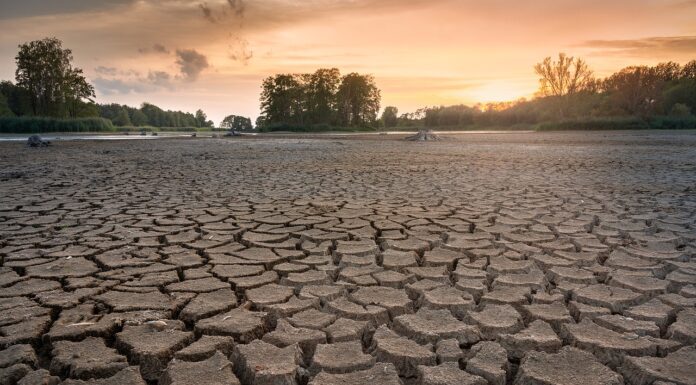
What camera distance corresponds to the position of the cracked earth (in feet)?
5.42

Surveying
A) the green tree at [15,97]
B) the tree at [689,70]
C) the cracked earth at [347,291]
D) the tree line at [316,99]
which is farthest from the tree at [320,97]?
the cracked earth at [347,291]

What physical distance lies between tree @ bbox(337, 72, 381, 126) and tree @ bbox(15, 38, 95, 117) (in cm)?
2897

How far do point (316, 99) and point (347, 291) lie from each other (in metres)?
54.8

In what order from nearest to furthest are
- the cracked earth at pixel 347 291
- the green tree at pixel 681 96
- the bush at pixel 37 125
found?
the cracked earth at pixel 347 291 → the bush at pixel 37 125 → the green tree at pixel 681 96

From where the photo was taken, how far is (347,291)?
2379 mm

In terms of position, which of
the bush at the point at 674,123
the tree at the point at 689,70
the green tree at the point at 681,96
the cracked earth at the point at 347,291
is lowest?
the cracked earth at the point at 347,291

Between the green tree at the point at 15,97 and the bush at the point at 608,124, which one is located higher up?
the green tree at the point at 15,97

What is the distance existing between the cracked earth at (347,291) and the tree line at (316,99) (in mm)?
50282

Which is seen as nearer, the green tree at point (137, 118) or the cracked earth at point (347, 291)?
the cracked earth at point (347, 291)

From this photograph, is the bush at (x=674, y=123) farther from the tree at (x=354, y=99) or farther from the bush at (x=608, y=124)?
the tree at (x=354, y=99)

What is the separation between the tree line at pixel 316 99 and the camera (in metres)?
55.1

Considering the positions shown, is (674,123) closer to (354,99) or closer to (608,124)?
(608,124)

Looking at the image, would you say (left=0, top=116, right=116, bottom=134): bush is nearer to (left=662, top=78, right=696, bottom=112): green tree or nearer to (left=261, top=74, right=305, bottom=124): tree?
(left=261, top=74, right=305, bottom=124): tree

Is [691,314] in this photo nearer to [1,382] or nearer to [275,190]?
[1,382]
